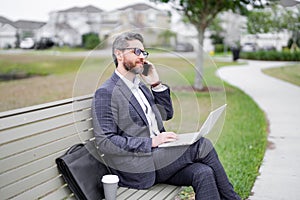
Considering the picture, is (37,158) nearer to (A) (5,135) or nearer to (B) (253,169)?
(A) (5,135)

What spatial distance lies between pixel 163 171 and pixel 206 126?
40 cm

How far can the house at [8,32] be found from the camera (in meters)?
31.9

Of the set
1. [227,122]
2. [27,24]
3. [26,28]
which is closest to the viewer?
[227,122]

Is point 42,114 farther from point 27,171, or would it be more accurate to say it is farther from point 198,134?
point 198,134

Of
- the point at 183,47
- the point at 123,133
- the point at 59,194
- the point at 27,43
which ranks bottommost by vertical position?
the point at 27,43

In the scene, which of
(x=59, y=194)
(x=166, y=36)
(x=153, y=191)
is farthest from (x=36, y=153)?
(x=166, y=36)

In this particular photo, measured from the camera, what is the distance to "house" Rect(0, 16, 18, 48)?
31922mm

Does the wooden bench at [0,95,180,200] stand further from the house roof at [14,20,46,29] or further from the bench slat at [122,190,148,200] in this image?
the house roof at [14,20,46,29]

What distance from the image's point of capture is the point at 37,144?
2568 millimetres

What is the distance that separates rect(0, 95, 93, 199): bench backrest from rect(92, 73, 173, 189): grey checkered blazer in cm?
A: 15

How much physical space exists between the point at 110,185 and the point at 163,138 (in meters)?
0.51

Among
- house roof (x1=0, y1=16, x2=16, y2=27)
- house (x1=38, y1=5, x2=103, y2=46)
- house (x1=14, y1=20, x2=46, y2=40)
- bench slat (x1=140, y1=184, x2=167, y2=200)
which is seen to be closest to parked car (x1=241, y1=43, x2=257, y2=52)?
house (x1=38, y1=5, x2=103, y2=46)

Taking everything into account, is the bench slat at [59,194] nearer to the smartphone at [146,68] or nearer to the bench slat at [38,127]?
the bench slat at [38,127]

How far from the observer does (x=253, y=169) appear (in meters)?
4.98
